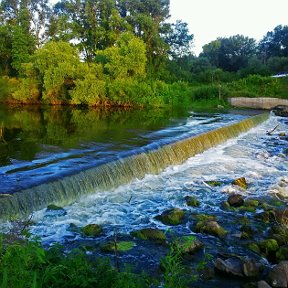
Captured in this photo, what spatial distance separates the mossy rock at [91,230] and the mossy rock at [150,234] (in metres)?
0.69

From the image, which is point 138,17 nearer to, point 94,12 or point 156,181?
point 94,12

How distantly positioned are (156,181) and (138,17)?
3007 cm

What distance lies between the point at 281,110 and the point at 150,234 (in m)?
24.7

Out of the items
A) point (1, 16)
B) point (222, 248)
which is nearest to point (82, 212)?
point (222, 248)

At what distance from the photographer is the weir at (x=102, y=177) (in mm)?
7496

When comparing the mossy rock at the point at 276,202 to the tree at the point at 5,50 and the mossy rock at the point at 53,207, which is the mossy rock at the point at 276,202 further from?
the tree at the point at 5,50

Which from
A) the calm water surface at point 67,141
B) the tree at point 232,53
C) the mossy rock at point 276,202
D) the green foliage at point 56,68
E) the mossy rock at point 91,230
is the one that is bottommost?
the mossy rock at point 276,202

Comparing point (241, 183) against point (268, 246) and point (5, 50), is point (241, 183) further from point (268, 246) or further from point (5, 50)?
point (5, 50)

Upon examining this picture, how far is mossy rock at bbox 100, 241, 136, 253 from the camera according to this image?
20.0 ft

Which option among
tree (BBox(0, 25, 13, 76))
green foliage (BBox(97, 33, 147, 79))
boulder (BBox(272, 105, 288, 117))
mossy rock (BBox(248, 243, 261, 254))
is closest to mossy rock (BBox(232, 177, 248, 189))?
mossy rock (BBox(248, 243, 261, 254))

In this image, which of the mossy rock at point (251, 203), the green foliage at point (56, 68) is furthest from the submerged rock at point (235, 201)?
the green foliage at point (56, 68)

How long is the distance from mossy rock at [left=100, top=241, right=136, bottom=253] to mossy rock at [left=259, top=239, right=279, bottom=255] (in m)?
2.28

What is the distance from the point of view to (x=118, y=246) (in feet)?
20.7

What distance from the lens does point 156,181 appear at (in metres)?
10.7
